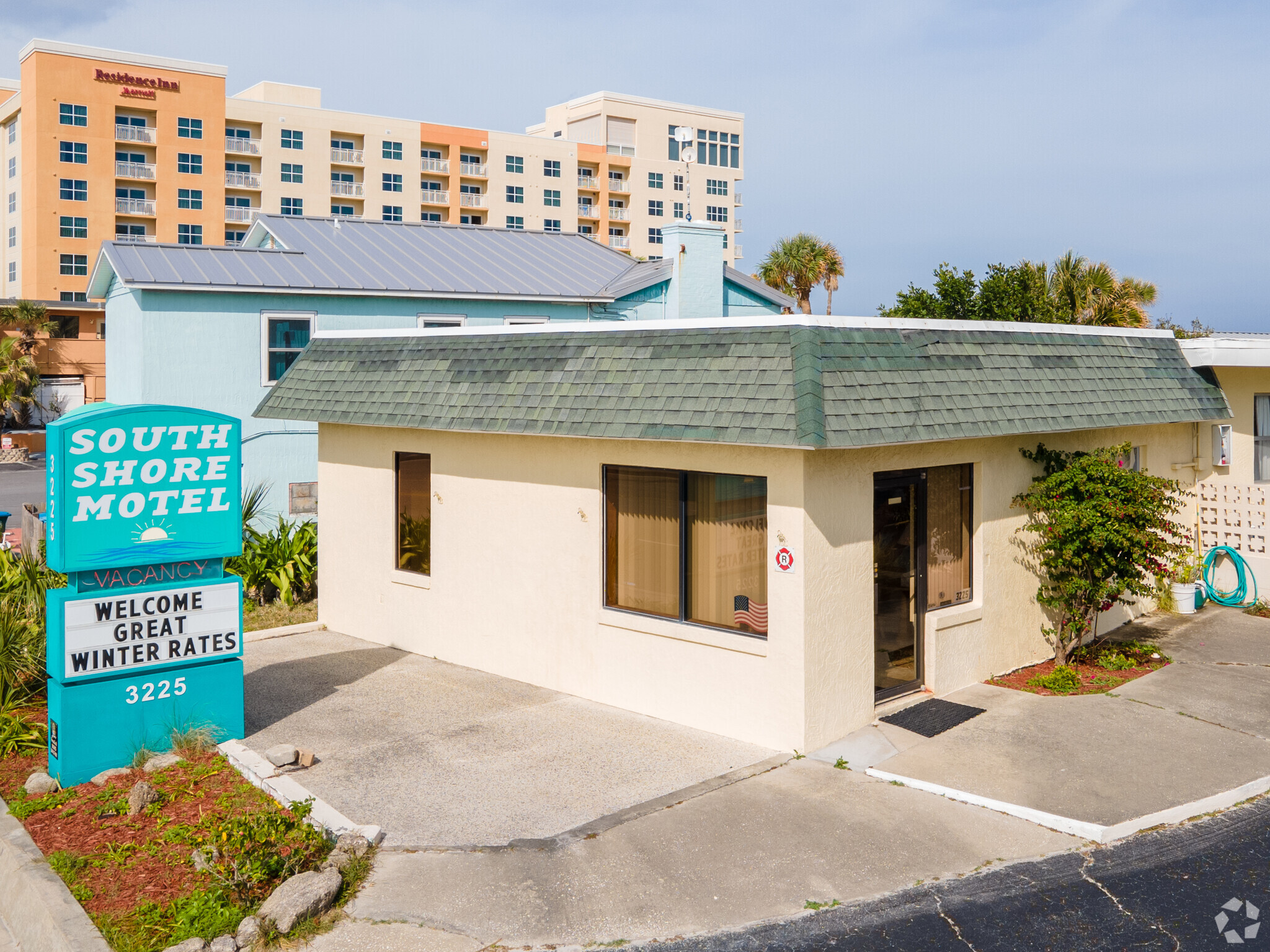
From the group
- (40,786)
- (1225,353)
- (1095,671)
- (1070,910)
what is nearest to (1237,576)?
(1225,353)

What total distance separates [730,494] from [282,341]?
14341mm

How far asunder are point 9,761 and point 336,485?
5.83 m

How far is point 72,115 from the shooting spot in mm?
60625

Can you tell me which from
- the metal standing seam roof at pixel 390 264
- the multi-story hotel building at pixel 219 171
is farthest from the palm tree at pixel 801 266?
the metal standing seam roof at pixel 390 264

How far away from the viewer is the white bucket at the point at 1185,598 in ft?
49.2

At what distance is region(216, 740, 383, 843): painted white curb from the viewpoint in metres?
7.82

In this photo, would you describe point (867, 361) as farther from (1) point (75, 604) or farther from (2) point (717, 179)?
(2) point (717, 179)

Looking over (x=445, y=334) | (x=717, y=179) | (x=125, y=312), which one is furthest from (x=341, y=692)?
(x=717, y=179)

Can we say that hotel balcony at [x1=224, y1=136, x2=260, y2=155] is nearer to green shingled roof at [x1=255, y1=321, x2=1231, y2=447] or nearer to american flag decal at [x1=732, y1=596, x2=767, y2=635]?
green shingled roof at [x1=255, y1=321, x2=1231, y2=447]

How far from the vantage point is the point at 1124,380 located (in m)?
12.9

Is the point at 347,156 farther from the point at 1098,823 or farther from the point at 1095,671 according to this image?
the point at 1098,823

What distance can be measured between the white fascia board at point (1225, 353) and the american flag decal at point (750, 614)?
27.1 feet

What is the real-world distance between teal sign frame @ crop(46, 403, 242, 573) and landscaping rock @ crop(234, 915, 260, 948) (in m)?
3.99

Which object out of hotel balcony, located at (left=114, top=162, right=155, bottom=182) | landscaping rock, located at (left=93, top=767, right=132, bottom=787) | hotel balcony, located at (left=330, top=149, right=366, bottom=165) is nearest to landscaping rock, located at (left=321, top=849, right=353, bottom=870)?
landscaping rock, located at (left=93, top=767, right=132, bottom=787)
